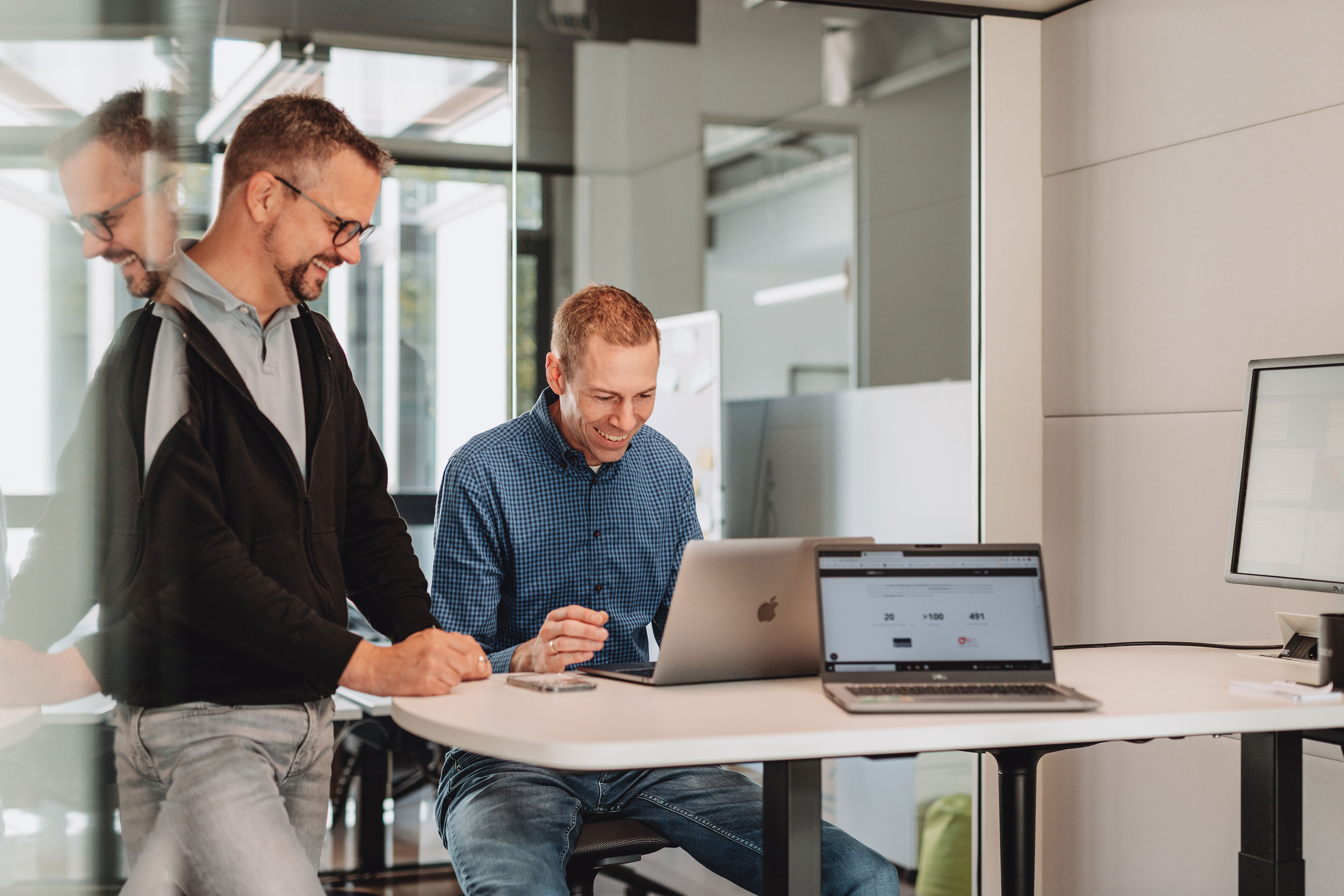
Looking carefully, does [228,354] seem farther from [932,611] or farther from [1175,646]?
[1175,646]

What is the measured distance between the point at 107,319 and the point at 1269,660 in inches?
80.9

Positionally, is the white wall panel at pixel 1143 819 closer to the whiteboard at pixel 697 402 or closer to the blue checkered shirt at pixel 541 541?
the blue checkered shirt at pixel 541 541

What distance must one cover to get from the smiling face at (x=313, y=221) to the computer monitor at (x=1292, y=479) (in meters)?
1.64

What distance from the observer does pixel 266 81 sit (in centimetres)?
279

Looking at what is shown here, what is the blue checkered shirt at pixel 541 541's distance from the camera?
223cm

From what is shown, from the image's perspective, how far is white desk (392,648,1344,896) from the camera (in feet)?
4.86

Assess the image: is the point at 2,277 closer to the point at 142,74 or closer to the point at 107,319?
the point at 107,319

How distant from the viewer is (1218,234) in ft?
8.89

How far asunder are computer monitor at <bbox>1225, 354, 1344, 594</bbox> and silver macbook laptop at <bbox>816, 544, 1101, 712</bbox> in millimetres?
671

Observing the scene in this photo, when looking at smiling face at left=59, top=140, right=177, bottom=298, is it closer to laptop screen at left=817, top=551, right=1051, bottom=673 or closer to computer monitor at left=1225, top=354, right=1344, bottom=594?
laptop screen at left=817, top=551, right=1051, bottom=673

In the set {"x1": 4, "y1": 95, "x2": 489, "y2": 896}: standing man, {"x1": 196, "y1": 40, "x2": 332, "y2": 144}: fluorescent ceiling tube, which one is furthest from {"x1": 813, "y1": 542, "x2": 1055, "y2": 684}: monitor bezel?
{"x1": 196, "y1": 40, "x2": 332, "y2": 144}: fluorescent ceiling tube

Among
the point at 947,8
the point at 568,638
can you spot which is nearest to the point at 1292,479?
the point at 568,638

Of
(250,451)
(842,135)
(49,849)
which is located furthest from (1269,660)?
(842,135)

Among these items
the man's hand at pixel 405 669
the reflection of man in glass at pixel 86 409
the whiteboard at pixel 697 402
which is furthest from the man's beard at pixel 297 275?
the whiteboard at pixel 697 402
